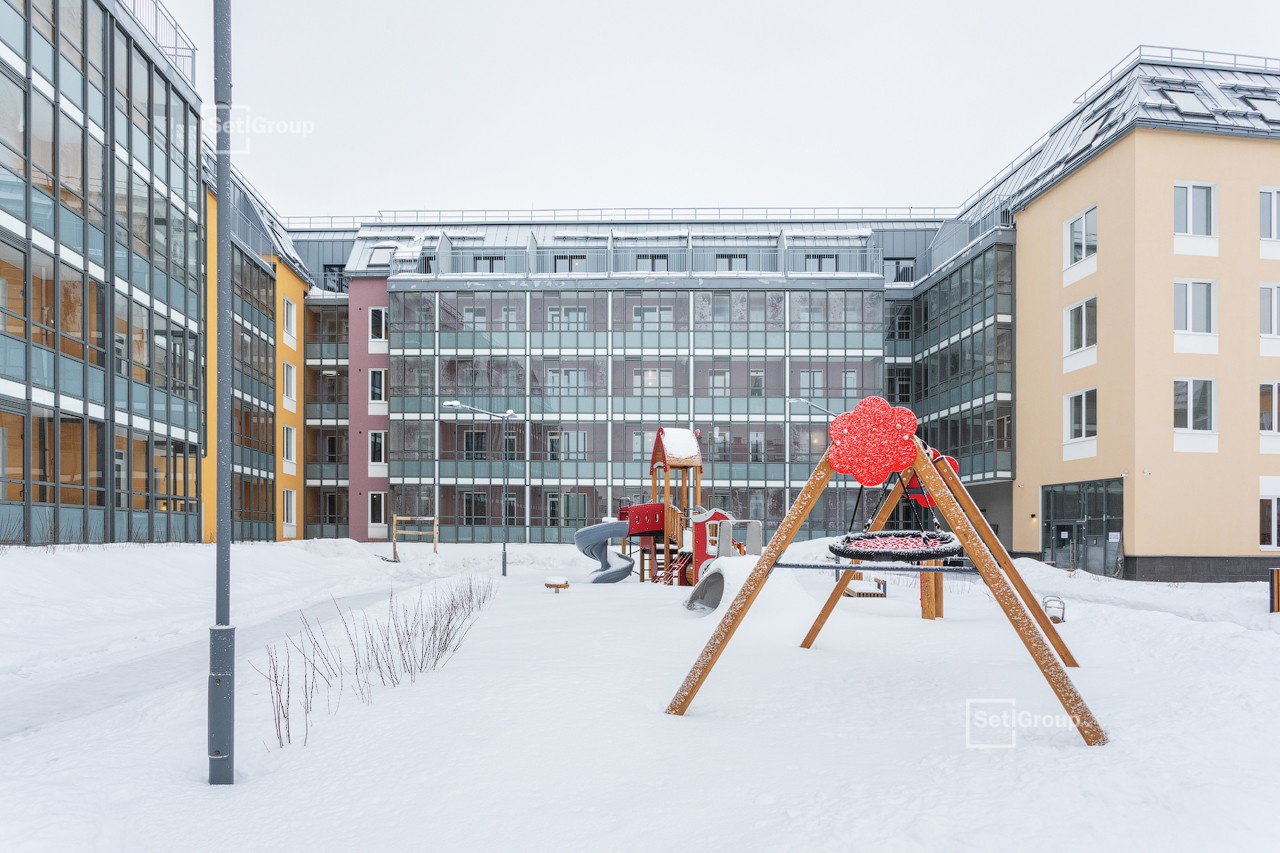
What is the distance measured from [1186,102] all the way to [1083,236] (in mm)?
5047

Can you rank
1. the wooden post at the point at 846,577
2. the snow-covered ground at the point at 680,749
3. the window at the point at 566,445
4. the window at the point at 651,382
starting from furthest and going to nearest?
the window at the point at 651,382 < the window at the point at 566,445 < the wooden post at the point at 846,577 < the snow-covered ground at the point at 680,749

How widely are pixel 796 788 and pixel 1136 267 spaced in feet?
88.7

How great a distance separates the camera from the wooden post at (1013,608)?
6289 mm

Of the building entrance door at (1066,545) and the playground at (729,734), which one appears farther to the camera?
the building entrance door at (1066,545)

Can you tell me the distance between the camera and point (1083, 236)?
30578 mm

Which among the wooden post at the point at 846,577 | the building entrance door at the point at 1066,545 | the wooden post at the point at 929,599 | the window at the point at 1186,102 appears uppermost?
the window at the point at 1186,102

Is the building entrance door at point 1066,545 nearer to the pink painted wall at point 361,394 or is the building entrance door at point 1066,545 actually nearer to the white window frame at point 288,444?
the pink painted wall at point 361,394

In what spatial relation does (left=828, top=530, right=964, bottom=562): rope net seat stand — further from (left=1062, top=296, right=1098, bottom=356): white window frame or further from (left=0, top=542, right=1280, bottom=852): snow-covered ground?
(left=1062, top=296, right=1098, bottom=356): white window frame

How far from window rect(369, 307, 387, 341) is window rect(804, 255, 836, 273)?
24204mm

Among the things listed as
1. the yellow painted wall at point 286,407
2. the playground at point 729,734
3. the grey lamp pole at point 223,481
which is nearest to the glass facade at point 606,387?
the yellow painted wall at point 286,407

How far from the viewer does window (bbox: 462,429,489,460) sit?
45.8m

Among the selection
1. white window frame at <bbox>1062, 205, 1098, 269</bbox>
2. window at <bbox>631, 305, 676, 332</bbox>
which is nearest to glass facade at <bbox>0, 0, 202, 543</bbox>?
window at <bbox>631, 305, 676, 332</bbox>

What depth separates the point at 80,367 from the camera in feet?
72.0

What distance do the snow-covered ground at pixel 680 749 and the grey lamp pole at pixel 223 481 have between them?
1.04 feet
